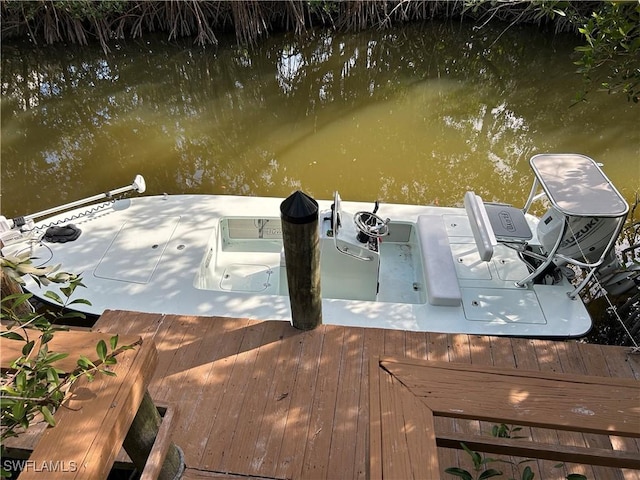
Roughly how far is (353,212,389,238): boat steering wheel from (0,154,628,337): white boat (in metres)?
0.01

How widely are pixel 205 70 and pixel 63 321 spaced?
5.98m

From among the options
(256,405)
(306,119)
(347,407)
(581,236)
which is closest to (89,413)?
(256,405)

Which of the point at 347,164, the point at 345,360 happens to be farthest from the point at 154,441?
the point at 347,164

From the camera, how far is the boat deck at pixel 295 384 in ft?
6.57

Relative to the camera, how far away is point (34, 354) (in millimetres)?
1023

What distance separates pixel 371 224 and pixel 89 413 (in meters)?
2.78

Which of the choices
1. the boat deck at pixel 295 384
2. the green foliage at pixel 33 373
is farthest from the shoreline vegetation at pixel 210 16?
the green foliage at pixel 33 373

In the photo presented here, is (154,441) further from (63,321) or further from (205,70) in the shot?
(205,70)

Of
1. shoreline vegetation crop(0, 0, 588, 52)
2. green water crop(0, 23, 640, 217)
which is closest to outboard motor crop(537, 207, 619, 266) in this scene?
green water crop(0, 23, 640, 217)

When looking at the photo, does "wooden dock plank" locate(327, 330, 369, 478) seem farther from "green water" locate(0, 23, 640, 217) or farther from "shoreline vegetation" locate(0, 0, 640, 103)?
"shoreline vegetation" locate(0, 0, 640, 103)

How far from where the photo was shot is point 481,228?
3.13 metres

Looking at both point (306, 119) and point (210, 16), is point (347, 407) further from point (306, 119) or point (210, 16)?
point (210, 16)

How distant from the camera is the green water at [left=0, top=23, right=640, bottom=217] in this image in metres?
5.40

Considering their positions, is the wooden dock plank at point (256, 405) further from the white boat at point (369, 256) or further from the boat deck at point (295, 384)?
the white boat at point (369, 256)
